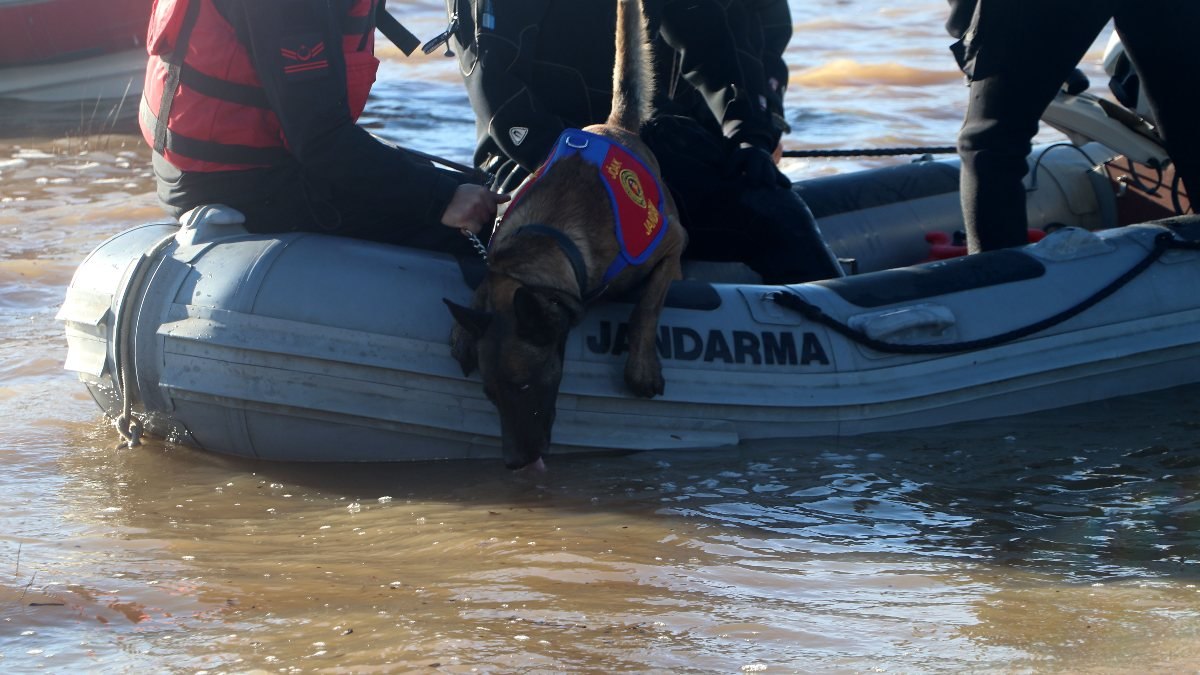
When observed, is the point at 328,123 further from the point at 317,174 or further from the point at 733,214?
the point at 733,214

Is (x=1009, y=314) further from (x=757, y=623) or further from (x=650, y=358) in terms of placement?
(x=757, y=623)

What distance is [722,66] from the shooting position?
4727 mm

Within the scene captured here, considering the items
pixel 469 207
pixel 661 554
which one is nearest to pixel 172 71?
A: pixel 469 207

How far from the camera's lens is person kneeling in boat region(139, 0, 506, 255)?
364 centimetres

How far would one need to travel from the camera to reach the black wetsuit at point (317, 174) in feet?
11.9

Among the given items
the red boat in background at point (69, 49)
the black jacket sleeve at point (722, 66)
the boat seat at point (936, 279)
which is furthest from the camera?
the red boat in background at point (69, 49)

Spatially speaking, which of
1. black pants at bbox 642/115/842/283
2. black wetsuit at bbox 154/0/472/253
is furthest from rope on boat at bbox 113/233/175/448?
black pants at bbox 642/115/842/283

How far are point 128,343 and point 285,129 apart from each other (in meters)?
0.78

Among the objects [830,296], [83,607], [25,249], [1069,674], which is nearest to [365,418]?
[83,607]

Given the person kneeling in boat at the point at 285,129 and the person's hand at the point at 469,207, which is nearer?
the person kneeling in boat at the point at 285,129

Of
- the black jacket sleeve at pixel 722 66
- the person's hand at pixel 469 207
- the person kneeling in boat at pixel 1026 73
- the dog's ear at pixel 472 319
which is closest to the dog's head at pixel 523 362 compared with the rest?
the dog's ear at pixel 472 319

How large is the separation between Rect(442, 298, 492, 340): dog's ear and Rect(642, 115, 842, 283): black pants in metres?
1.27

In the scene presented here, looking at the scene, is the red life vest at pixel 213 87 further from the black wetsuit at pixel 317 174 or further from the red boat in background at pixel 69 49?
the red boat in background at pixel 69 49

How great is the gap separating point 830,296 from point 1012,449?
0.71 m
